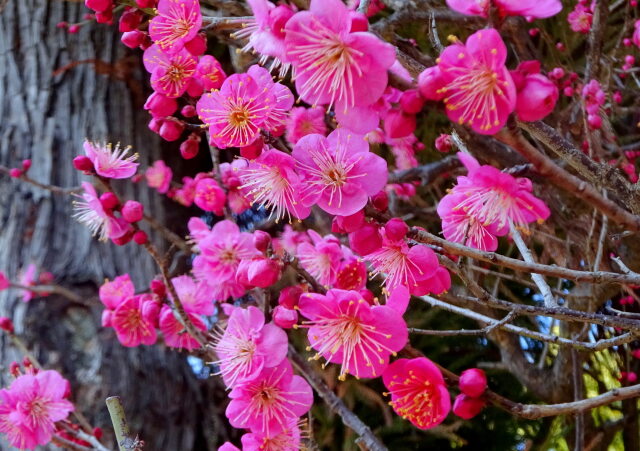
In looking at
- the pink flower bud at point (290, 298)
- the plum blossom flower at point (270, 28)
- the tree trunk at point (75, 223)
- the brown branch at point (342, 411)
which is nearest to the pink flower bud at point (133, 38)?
the plum blossom flower at point (270, 28)

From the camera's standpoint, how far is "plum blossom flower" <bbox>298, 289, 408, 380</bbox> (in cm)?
78

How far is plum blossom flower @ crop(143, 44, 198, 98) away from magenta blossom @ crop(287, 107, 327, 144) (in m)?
0.39

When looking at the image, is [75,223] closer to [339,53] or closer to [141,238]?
[141,238]

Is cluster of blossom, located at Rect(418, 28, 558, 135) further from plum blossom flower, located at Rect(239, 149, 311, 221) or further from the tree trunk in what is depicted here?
the tree trunk

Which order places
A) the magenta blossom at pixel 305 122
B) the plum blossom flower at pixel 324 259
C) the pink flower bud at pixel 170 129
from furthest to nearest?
1. the magenta blossom at pixel 305 122
2. the plum blossom flower at pixel 324 259
3. the pink flower bud at pixel 170 129

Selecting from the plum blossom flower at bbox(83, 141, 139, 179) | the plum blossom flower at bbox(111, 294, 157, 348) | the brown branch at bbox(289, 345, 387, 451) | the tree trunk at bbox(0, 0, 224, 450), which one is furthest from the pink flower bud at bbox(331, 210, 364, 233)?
the tree trunk at bbox(0, 0, 224, 450)

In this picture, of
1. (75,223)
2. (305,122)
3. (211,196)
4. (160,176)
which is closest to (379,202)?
(305,122)

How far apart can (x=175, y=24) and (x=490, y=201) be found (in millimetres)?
459

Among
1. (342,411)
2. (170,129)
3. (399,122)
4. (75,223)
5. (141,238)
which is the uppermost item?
(399,122)

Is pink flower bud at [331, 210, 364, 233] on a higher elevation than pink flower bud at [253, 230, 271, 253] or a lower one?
higher

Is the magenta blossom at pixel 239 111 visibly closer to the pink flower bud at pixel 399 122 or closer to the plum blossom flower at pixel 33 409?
the pink flower bud at pixel 399 122

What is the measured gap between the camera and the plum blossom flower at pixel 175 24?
82cm

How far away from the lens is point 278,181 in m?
0.81

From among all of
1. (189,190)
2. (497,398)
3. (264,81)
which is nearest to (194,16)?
(264,81)
